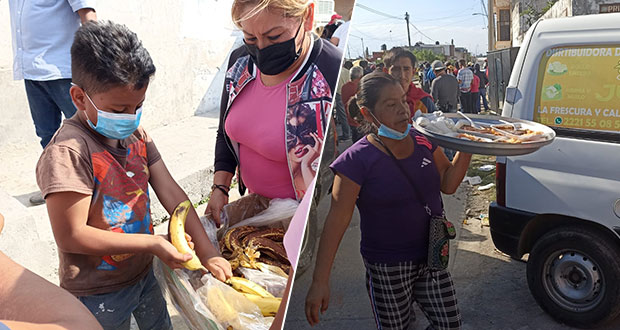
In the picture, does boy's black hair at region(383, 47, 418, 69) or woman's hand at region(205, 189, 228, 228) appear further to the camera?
woman's hand at region(205, 189, 228, 228)

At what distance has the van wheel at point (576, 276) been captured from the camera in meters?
1.03

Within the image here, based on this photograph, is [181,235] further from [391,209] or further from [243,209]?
[391,209]

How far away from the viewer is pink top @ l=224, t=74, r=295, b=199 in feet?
4.78

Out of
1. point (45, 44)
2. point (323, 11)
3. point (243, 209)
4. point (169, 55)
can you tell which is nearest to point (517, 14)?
point (323, 11)

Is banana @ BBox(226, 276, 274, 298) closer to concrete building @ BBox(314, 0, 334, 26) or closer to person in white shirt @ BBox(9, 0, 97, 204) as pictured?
concrete building @ BBox(314, 0, 334, 26)

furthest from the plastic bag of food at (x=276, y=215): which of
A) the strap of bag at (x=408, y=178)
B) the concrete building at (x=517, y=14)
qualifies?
the concrete building at (x=517, y=14)

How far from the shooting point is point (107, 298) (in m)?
1.48

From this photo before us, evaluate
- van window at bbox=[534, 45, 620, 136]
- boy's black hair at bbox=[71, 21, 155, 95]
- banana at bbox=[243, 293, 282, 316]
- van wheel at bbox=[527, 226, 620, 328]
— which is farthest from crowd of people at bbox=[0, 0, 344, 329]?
van wheel at bbox=[527, 226, 620, 328]

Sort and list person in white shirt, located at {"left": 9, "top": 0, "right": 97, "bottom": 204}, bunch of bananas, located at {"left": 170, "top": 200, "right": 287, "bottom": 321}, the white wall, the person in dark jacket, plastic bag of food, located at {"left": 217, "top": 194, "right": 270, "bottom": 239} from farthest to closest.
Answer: the white wall < person in white shirt, located at {"left": 9, "top": 0, "right": 97, "bottom": 204} < plastic bag of food, located at {"left": 217, "top": 194, "right": 270, "bottom": 239} < bunch of bananas, located at {"left": 170, "top": 200, "right": 287, "bottom": 321} < the person in dark jacket

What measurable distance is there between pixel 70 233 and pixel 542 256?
3.69 feet

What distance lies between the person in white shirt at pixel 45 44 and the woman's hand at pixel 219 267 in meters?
1.86

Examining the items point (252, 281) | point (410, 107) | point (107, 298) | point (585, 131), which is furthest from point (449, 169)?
point (107, 298)

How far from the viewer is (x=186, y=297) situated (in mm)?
1284

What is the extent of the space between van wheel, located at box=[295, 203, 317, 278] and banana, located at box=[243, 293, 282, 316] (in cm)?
32
